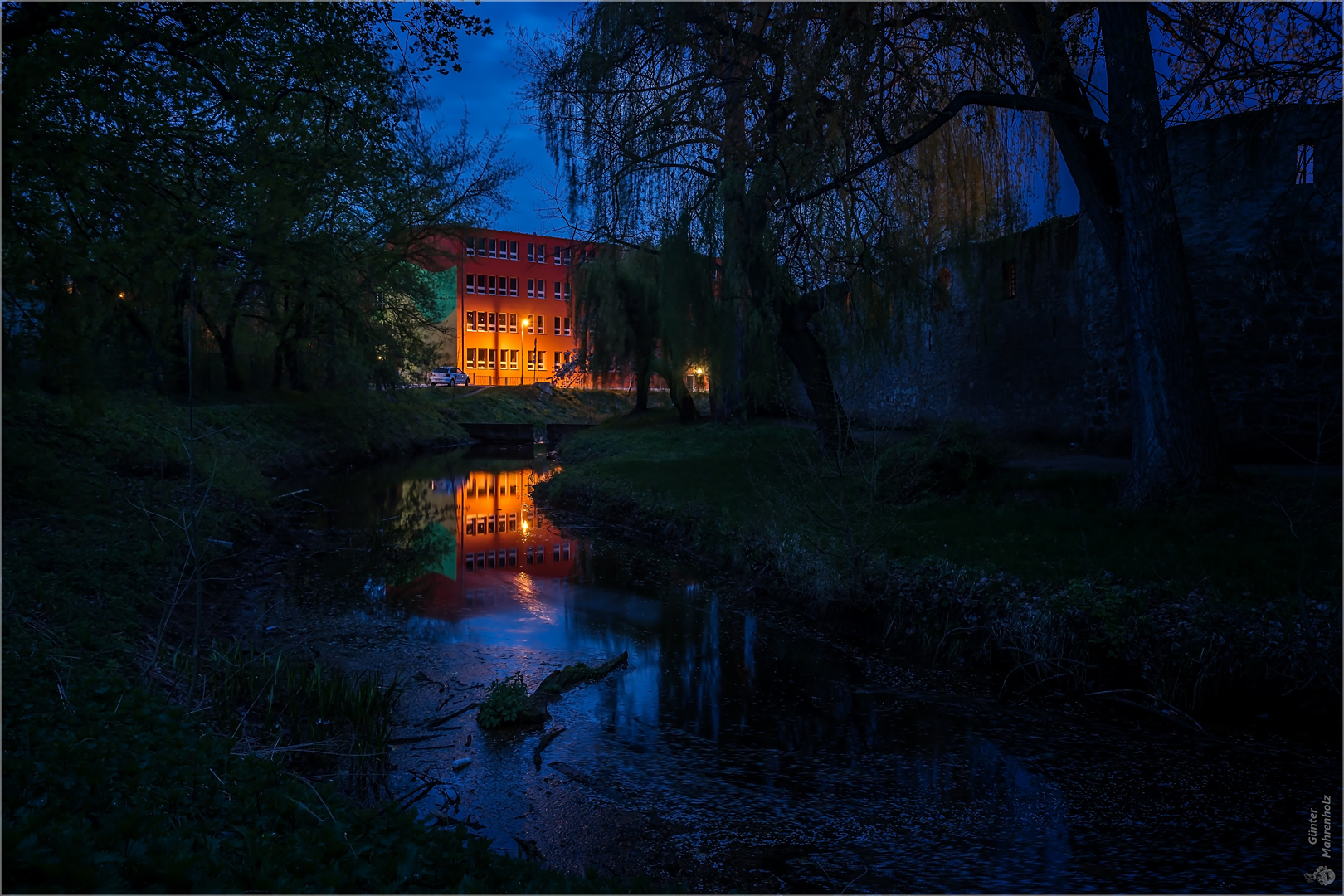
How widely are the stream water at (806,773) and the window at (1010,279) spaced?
12.3m

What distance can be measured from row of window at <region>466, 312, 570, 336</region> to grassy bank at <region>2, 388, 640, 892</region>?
5001 cm

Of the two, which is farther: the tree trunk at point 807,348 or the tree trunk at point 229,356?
the tree trunk at point 229,356

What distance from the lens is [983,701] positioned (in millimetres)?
7824

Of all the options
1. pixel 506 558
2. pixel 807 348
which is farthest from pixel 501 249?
pixel 506 558

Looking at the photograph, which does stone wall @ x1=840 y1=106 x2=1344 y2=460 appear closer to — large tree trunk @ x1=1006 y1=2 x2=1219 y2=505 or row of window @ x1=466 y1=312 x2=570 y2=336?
large tree trunk @ x1=1006 y1=2 x2=1219 y2=505

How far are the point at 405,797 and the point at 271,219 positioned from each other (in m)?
4.91

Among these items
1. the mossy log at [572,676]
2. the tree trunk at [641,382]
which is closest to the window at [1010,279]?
the tree trunk at [641,382]

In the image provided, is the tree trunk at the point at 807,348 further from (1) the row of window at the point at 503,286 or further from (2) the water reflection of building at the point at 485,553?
(1) the row of window at the point at 503,286

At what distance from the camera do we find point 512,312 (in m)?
65.3

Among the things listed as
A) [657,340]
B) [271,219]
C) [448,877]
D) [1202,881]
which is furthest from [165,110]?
[657,340]

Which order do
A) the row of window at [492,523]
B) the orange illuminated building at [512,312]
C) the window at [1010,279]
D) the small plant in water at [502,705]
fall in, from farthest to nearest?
the orange illuminated building at [512,312] < the window at [1010,279] < the row of window at [492,523] < the small plant in water at [502,705]

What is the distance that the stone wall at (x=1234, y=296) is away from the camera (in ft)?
41.5

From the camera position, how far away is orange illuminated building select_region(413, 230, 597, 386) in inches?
2490

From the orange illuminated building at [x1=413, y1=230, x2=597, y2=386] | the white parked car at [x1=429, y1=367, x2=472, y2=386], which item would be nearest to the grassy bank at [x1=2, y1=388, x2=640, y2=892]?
the white parked car at [x1=429, y1=367, x2=472, y2=386]
